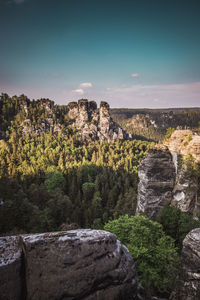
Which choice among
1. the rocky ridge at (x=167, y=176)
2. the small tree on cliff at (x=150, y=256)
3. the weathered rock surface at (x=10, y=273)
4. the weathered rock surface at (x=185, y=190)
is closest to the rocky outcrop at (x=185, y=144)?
the rocky ridge at (x=167, y=176)

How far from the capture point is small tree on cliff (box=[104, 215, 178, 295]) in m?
9.91

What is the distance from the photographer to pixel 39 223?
2836 cm

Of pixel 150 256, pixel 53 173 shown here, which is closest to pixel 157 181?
pixel 150 256

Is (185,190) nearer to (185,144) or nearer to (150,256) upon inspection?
(185,144)

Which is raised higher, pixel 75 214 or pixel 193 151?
pixel 193 151

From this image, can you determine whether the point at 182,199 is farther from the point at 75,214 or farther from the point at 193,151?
the point at 75,214

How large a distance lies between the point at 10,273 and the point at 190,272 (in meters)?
8.49

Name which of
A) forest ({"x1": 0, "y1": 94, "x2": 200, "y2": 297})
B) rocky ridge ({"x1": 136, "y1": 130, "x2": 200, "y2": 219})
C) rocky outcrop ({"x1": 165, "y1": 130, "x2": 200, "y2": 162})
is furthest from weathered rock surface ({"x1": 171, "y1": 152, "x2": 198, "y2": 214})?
forest ({"x1": 0, "y1": 94, "x2": 200, "y2": 297})

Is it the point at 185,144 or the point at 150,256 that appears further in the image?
the point at 185,144

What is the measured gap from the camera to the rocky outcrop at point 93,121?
125 m

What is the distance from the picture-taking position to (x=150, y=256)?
35.0 feet

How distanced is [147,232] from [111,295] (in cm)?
794

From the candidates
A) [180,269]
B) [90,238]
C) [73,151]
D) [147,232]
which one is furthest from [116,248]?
[73,151]

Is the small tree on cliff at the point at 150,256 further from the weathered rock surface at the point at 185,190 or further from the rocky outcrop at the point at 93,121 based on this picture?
the rocky outcrop at the point at 93,121
